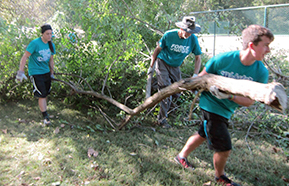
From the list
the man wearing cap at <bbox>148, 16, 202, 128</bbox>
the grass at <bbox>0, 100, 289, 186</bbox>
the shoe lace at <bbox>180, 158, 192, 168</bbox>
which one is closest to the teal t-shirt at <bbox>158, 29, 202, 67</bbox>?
the man wearing cap at <bbox>148, 16, 202, 128</bbox>

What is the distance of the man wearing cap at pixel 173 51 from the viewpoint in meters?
4.00

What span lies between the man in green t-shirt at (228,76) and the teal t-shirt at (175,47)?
159 centimetres

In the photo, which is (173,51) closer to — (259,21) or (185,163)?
(185,163)

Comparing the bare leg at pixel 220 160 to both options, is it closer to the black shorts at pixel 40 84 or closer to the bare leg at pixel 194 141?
the bare leg at pixel 194 141

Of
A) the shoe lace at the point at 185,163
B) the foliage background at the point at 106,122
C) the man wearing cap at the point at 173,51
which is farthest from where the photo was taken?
the man wearing cap at the point at 173,51

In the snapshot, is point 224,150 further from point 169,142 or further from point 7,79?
point 7,79

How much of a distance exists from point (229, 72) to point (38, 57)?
11.6 feet

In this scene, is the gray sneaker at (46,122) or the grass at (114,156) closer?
the grass at (114,156)

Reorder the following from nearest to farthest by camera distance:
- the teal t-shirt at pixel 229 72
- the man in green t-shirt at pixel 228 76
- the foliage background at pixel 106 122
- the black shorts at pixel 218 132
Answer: the man in green t-shirt at pixel 228 76 → the teal t-shirt at pixel 229 72 → the black shorts at pixel 218 132 → the foliage background at pixel 106 122

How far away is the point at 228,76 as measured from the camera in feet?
8.51

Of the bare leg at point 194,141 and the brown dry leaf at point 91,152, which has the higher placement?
the bare leg at point 194,141

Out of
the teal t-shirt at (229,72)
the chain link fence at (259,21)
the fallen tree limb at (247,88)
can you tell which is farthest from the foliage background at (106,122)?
the fallen tree limb at (247,88)

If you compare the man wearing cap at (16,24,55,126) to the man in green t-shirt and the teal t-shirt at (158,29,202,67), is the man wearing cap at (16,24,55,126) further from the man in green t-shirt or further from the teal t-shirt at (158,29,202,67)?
the man in green t-shirt

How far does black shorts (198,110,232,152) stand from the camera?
269cm
